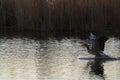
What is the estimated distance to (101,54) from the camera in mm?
15438

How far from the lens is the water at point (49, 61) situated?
12945 millimetres

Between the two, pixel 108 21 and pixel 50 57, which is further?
pixel 108 21

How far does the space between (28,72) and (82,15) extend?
894 cm

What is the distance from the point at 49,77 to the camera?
12.7 meters

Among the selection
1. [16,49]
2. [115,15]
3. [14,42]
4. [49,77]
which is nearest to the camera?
[49,77]

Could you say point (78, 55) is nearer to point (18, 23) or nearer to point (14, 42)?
point (14, 42)

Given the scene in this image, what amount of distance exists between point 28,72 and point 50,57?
2.43 meters

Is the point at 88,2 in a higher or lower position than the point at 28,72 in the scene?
higher

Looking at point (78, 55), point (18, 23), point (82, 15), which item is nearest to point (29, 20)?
point (18, 23)

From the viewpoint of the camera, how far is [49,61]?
49.3ft

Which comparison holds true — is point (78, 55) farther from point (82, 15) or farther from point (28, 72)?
point (82, 15)

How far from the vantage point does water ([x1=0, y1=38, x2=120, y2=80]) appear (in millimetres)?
12945

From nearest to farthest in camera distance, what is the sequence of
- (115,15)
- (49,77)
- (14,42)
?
(49,77) → (14,42) → (115,15)

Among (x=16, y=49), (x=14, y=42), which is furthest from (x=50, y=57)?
(x=14, y=42)
